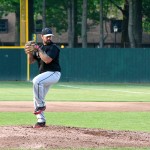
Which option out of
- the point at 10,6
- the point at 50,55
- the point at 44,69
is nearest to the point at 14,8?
the point at 10,6

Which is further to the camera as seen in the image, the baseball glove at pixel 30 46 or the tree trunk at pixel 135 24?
the tree trunk at pixel 135 24

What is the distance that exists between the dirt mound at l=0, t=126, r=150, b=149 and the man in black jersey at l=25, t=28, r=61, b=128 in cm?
47

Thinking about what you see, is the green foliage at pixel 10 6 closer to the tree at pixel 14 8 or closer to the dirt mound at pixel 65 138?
the tree at pixel 14 8

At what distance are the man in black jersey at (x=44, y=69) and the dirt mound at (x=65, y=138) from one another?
1.55 ft

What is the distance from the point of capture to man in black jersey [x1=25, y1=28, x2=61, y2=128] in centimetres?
1138

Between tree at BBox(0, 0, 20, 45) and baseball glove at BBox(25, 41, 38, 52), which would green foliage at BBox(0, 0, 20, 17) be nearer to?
tree at BBox(0, 0, 20, 45)

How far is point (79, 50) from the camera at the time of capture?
34.2 m

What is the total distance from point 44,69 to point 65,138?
1.68 metres

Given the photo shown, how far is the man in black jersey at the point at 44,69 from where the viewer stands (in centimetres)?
1138

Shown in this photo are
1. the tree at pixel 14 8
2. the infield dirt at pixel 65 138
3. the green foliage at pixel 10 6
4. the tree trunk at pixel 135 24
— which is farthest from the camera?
the tree at pixel 14 8

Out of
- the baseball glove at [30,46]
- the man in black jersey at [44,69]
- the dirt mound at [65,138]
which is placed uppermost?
the baseball glove at [30,46]

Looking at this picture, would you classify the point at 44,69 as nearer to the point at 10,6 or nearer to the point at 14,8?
the point at 14,8

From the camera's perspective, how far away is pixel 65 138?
34.3 feet

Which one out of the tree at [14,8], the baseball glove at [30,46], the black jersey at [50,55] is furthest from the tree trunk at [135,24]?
the baseball glove at [30,46]
